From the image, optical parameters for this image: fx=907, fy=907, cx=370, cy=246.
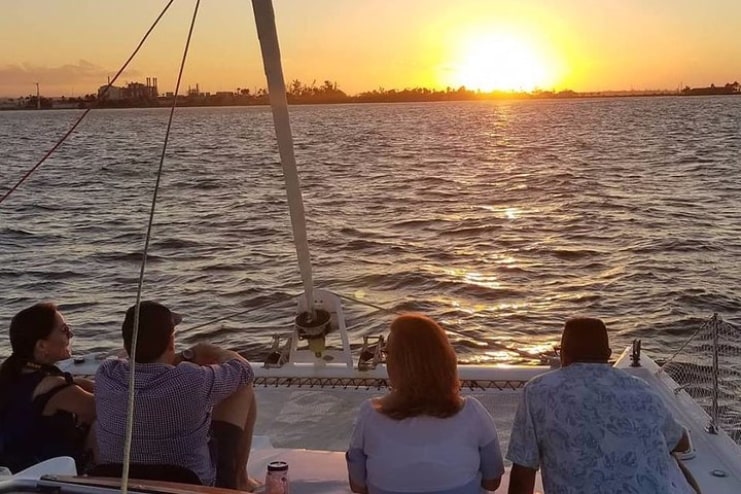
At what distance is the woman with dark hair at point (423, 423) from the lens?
9.30ft

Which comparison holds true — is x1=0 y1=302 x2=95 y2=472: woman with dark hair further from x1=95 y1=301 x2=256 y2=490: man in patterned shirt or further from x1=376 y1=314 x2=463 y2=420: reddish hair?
x1=376 y1=314 x2=463 y2=420: reddish hair

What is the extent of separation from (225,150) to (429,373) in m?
43.4

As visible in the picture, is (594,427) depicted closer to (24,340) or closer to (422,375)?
(422,375)

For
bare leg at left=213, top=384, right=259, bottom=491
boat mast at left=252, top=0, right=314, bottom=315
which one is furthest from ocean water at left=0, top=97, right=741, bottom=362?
bare leg at left=213, top=384, right=259, bottom=491

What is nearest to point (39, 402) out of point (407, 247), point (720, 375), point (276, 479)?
point (276, 479)

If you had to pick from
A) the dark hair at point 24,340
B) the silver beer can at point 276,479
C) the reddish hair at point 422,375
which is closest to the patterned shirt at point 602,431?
the reddish hair at point 422,375

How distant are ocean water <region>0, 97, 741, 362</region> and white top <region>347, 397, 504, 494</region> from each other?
544cm

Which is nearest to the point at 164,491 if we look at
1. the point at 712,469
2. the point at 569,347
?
the point at 569,347

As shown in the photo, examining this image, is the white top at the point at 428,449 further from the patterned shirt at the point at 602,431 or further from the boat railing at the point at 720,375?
the boat railing at the point at 720,375

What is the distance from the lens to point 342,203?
75.2 feet

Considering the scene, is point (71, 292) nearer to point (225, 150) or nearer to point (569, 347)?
point (569, 347)

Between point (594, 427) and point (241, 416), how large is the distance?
1.53 m

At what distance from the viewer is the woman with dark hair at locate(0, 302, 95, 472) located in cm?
335

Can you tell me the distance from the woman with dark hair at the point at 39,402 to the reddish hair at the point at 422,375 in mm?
1306
